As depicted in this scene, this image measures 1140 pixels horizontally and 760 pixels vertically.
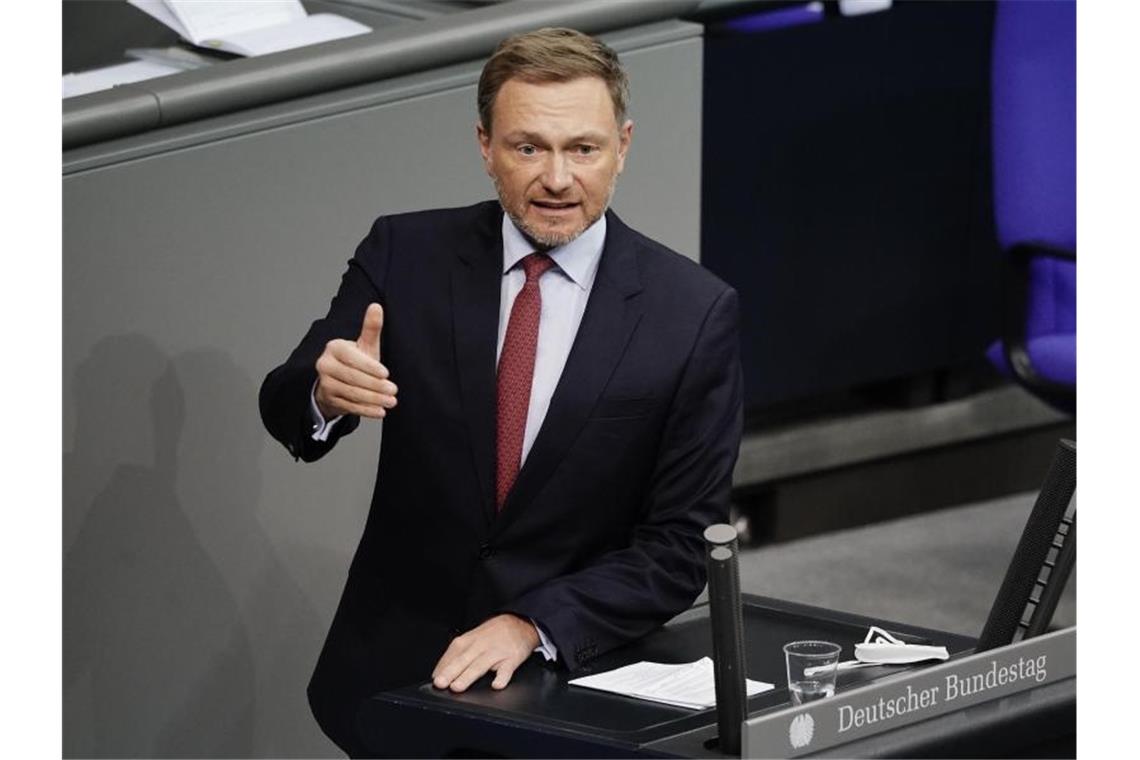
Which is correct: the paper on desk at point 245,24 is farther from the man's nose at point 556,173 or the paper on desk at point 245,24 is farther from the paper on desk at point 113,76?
the man's nose at point 556,173

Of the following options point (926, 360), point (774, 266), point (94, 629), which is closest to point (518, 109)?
point (94, 629)

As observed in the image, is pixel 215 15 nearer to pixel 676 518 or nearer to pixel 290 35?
pixel 290 35

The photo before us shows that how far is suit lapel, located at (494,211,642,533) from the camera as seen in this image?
2.77 m

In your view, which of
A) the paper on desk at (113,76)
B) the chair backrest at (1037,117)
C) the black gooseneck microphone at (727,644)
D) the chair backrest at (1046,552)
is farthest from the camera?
the chair backrest at (1037,117)

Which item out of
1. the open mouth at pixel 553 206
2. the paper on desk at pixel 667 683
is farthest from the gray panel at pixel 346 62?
the paper on desk at pixel 667 683

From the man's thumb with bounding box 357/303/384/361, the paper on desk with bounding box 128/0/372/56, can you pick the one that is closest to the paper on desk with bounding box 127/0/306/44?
the paper on desk with bounding box 128/0/372/56

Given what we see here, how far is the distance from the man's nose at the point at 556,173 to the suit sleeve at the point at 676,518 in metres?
0.25

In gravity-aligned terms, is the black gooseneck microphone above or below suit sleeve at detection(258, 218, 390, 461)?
below

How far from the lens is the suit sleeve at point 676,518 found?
8.76 feet

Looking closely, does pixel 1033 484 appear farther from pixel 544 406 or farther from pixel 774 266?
pixel 544 406

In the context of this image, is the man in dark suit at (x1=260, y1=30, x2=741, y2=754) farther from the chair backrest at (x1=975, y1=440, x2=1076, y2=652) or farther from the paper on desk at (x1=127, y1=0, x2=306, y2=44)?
the paper on desk at (x1=127, y1=0, x2=306, y2=44)

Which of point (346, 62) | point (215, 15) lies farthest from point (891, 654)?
point (215, 15)

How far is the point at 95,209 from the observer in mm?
3361

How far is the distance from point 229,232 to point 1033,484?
9.85 feet
